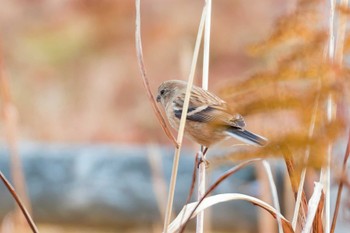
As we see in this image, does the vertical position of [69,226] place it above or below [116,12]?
below

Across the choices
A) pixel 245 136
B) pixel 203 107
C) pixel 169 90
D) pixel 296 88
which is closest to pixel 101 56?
pixel 169 90

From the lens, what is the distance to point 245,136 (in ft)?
9.40

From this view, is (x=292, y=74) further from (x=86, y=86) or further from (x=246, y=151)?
(x=86, y=86)

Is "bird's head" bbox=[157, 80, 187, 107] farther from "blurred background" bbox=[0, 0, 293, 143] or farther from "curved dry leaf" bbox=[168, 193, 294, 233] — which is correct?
"blurred background" bbox=[0, 0, 293, 143]

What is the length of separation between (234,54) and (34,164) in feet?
18.0

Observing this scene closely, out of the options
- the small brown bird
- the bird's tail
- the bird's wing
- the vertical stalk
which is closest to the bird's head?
the small brown bird

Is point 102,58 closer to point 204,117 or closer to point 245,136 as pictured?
point 204,117

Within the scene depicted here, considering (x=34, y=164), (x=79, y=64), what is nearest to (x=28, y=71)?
(x=79, y=64)

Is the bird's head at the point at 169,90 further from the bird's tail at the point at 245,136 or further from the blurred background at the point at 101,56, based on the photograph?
the blurred background at the point at 101,56

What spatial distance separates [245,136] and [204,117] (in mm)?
488

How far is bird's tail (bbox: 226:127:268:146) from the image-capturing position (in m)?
2.70

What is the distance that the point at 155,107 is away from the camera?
2.04 meters

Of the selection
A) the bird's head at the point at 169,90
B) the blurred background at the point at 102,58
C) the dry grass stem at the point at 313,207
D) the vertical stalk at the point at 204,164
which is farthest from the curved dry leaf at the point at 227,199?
the blurred background at the point at 102,58

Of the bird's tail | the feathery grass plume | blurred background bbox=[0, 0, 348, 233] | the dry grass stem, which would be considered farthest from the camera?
blurred background bbox=[0, 0, 348, 233]
